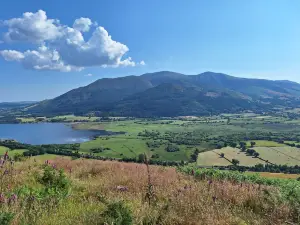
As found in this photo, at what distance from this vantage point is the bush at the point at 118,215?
177 inches

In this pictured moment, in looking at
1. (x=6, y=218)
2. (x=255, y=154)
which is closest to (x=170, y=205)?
(x=6, y=218)

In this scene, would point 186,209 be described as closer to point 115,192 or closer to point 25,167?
point 115,192

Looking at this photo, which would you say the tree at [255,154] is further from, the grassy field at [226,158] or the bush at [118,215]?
the bush at [118,215]

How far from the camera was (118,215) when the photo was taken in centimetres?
461

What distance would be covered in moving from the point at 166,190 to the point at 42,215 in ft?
10.1

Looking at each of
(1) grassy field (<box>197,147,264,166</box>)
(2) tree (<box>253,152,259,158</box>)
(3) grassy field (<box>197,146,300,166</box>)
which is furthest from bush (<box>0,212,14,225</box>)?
(2) tree (<box>253,152,259,158</box>)

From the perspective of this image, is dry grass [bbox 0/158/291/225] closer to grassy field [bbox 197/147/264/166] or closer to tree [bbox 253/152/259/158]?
grassy field [bbox 197/147/264/166]

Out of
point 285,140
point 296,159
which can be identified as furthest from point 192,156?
point 285,140

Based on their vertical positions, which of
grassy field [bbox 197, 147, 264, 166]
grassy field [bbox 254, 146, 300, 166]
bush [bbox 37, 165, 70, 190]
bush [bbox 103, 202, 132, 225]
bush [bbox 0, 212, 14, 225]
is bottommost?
grassy field [bbox 197, 147, 264, 166]

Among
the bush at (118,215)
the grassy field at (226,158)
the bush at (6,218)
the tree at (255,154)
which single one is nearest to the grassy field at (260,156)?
the grassy field at (226,158)

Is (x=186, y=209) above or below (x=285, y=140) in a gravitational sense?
above

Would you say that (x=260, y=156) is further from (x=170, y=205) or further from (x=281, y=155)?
(x=170, y=205)

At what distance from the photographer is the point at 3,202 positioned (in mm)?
5172

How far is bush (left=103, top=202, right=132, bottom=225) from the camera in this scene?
449cm
